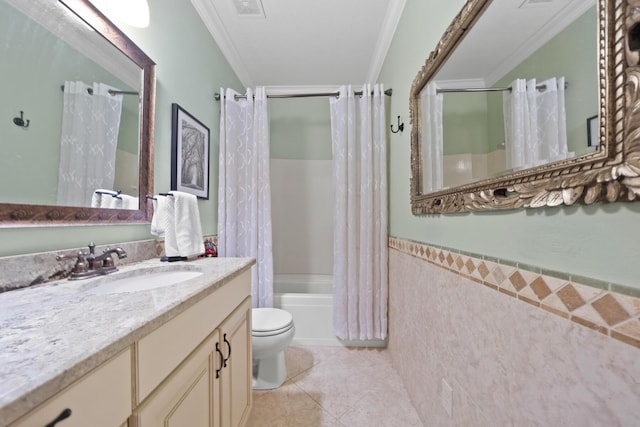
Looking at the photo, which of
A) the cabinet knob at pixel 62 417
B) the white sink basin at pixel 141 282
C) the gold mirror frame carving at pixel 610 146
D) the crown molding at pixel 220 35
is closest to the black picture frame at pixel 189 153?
the white sink basin at pixel 141 282

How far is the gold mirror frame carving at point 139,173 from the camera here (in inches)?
27.6

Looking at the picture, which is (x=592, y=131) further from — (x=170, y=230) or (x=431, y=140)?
(x=170, y=230)

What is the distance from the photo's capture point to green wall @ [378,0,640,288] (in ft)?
1.40

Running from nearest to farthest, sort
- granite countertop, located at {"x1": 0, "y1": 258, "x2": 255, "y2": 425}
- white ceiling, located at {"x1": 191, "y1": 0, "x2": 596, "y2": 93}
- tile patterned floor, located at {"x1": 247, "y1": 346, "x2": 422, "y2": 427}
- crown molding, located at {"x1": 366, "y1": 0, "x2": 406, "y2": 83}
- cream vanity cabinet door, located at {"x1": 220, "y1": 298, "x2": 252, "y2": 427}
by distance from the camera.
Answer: granite countertop, located at {"x1": 0, "y1": 258, "x2": 255, "y2": 425}, white ceiling, located at {"x1": 191, "y1": 0, "x2": 596, "y2": 93}, cream vanity cabinet door, located at {"x1": 220, "y1": 298, "x2": 252, "y2": 427}, tile patterned floor, located at {"x1": 247, "y1": 346, "x2": 422, "y2": 427}, crown molding, located at {"x1": 366, "y1": 0, "x2": 406, "y2": 83}

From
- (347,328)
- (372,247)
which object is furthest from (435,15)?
(347,328)

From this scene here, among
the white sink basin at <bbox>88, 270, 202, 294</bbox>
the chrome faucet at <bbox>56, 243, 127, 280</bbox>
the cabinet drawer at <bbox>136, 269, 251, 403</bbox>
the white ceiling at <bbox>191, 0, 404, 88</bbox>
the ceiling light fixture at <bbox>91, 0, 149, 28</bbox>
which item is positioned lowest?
the cabinet drawer at <bbox>136, 269, 251, 403</bbox>

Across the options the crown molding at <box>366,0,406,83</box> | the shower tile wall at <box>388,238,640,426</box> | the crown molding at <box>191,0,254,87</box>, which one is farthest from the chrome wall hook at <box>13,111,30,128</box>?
the crown molding at <box>366,0,406,83</box>

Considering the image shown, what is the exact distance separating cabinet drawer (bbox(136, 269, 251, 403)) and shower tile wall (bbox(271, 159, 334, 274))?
1800 millimetres

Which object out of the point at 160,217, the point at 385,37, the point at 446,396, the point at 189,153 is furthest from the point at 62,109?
the point at 385,37

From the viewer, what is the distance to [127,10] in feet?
3.42

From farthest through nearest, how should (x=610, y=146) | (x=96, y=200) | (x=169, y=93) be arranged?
(x=169, y=93) → (x=96, y=200) → (x=610, y=146)

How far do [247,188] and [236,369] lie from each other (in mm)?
1247

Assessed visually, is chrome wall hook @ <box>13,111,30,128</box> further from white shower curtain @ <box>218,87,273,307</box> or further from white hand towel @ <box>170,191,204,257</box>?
white shower curtain @ <box>218,87,273,307</box>

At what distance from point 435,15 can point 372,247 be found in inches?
53.9
